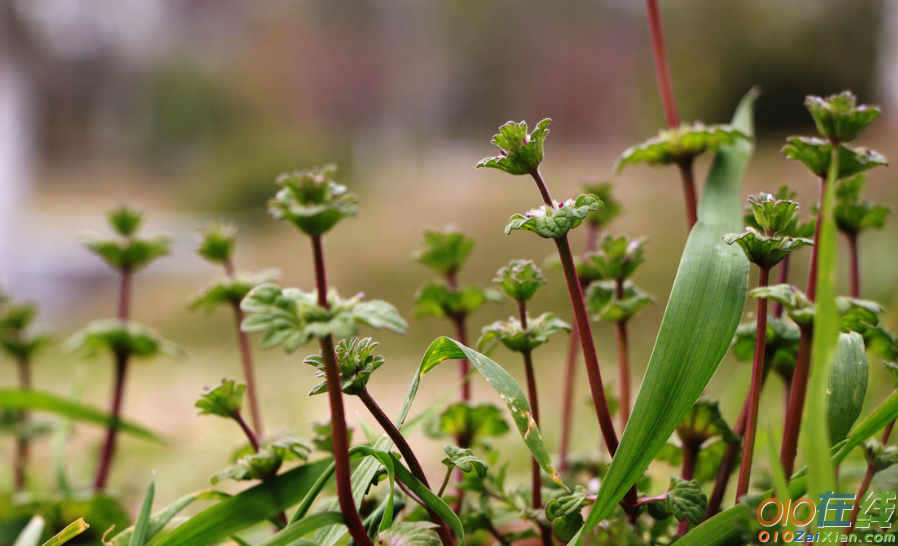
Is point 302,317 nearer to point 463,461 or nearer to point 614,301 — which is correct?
point 463,461

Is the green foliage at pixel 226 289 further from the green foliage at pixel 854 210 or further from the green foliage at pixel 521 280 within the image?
the green foliage at pixel 854 210

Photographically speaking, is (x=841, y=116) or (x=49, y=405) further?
(x=49, y=405)

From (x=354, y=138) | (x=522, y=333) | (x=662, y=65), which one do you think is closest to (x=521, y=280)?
(x=522, y=333)

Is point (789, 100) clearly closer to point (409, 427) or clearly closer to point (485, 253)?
point (485, 253)

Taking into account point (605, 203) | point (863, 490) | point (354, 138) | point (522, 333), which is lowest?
point (863, 490)

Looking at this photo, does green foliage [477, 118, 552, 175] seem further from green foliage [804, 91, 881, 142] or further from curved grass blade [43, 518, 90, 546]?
curved grass blade [43, 518, 90, 546]

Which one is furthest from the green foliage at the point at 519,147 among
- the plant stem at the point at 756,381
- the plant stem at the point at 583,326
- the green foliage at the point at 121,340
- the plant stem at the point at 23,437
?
the plant stem at the point at 23,437
